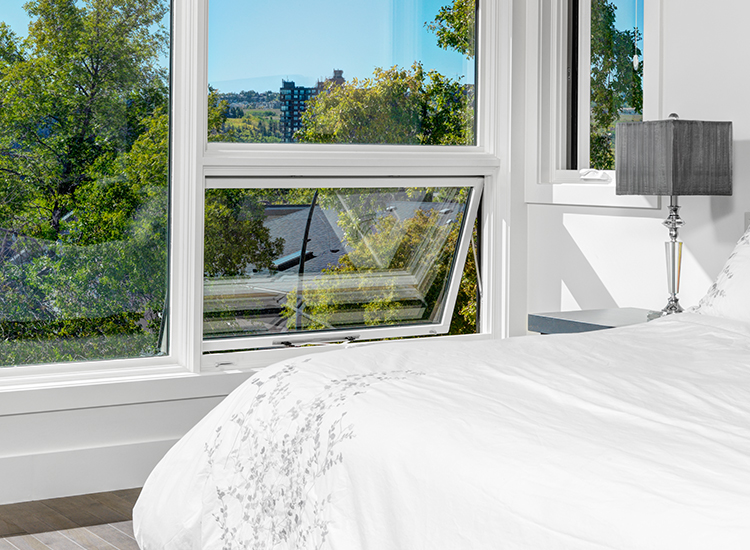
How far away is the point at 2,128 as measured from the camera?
311 centimetres

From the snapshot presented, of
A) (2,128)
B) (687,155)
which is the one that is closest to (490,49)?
(687,155)

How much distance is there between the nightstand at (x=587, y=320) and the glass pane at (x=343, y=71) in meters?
1.19

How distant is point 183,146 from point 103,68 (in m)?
0.43

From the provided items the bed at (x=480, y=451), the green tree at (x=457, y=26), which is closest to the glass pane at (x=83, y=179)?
the green tree at (x=457, y=26)

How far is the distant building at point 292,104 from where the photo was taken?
142 inches

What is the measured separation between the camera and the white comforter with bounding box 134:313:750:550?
99 centimetres

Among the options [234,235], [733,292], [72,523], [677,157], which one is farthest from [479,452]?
[234,235]

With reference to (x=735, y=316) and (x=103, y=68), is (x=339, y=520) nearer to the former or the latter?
(x=735, y=316)

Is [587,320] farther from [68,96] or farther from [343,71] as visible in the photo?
[68,96]

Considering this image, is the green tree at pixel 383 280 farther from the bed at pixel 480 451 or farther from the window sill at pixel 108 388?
the bed at pixel 480 451

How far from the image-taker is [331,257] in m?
3.75

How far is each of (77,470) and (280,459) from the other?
1.90 meters

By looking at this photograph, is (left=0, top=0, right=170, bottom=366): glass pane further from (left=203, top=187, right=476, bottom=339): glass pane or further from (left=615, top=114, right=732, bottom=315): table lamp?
(left=615, top=114, right=732, bottom=315): table lamp

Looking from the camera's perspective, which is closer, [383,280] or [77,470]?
[77,470]
